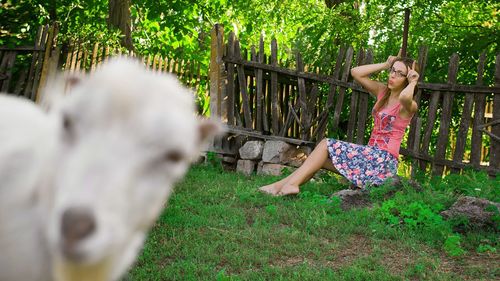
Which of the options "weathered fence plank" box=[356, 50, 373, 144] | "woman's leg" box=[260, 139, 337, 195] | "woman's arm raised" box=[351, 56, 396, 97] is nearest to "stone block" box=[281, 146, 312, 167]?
"weathered fence plank" box=[356, 50, 373, 144]

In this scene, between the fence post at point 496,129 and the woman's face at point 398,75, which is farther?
the fence post at point 496,129

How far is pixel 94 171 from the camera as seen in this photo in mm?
1071

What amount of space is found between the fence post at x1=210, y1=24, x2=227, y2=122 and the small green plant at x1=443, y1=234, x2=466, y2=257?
18.8ft

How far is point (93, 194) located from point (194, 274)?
10.6 ft

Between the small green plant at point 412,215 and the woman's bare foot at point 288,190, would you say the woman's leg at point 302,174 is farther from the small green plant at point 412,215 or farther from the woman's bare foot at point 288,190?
the small green plant at point 412,215

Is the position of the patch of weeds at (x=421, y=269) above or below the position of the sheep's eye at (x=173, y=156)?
below

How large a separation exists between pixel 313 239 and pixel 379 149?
2173 millimetres

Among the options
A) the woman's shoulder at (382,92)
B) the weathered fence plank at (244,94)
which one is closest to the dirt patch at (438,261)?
the woman's shoulder at (382,92)

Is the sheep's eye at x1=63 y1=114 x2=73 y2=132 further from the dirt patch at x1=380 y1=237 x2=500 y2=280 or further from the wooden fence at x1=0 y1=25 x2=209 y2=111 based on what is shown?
the wooden fence at x1=0 y1=25 x2=209 y2=111

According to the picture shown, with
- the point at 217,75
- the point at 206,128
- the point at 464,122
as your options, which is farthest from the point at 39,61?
the point at 206,128

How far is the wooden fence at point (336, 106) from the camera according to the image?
7.93 m

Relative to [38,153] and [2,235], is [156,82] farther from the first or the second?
[2,235]

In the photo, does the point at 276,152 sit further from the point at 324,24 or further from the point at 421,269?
the point at 421,269

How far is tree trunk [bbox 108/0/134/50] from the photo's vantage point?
521 inches
